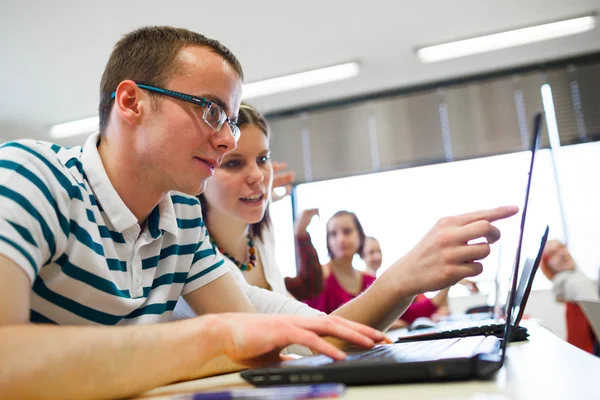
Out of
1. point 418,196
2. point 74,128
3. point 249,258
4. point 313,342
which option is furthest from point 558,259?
point 74,128

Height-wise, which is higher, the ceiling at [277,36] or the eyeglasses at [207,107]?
the ceiling at [277,36]

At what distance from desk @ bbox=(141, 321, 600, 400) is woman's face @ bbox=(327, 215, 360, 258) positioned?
2.38 m

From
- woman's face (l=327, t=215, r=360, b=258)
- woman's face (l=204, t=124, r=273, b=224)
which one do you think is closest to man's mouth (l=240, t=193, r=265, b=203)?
woman's face (l=204, t=124, r=273, b=224)

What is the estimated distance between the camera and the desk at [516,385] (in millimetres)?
456

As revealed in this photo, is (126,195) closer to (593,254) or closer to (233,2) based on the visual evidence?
(233,2)

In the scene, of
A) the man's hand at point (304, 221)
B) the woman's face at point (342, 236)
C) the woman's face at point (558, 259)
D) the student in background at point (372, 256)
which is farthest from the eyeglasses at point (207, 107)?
the student in background at point (372, 256)

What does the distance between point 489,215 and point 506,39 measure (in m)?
3.84

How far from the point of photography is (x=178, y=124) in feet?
3.41

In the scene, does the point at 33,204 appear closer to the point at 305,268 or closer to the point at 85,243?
the point at 85,243

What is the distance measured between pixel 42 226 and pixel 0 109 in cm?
478

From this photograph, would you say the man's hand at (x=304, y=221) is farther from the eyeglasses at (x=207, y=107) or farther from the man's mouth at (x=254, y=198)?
the eyeglasses at (x=207, y=107)

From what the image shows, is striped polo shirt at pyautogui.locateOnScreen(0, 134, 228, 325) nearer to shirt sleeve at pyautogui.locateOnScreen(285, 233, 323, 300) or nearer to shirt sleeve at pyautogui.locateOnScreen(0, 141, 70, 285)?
shirt sleeve at pyautogui.locateOnScreen(0, 141, 70, 285)

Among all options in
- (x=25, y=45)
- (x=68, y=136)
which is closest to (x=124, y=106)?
(x=25, y=45)

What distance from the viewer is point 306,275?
2525 millimetres
